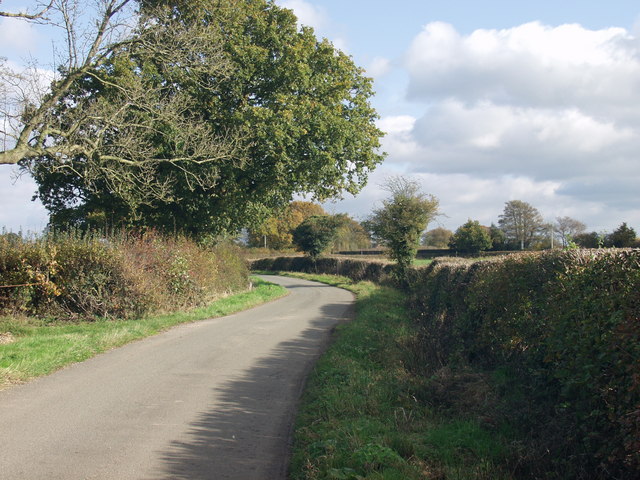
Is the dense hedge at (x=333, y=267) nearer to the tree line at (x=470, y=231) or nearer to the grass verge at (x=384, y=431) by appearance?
the tree line at (x=470, y=231)

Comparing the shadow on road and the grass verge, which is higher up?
the grass verge

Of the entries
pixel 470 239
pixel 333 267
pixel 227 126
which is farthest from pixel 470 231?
pixel 227 126

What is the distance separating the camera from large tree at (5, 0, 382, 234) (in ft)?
65.0

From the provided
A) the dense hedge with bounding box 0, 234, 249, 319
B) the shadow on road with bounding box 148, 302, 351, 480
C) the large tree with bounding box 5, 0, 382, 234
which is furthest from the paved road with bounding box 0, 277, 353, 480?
the large tree with bounding box 5, 0, 382, 234

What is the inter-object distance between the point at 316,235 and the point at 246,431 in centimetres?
5021

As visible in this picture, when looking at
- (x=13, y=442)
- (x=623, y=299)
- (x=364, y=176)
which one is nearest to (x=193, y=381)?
(x=13, y=442)

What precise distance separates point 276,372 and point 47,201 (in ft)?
61.7

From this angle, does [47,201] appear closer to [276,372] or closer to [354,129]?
[354,129]

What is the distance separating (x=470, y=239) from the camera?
41188 mm

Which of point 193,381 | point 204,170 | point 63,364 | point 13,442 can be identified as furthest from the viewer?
point 204,170

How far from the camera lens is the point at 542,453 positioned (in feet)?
17.7

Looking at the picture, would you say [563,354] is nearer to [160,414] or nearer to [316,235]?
[160,414]

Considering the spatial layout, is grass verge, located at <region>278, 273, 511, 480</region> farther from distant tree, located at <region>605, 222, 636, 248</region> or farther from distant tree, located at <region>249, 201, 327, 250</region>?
distant tree, located at <region>249, 201, 327, 250</region>

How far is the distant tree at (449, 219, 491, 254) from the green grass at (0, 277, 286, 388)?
24.4m
